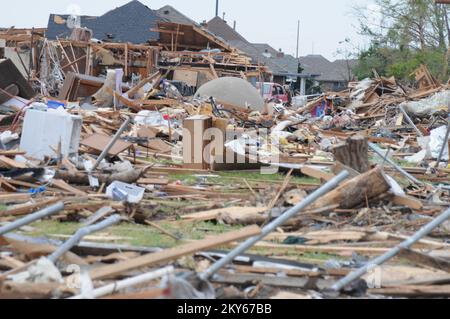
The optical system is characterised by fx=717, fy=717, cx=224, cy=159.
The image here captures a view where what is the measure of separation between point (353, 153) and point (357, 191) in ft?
3.87

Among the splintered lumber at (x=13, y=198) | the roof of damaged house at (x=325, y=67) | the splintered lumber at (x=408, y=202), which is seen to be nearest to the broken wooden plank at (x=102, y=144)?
the splintered lumber at (x=13, y=198)

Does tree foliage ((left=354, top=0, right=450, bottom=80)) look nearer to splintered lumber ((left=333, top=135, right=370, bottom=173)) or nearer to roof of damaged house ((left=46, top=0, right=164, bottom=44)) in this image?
roof of damaged house ((left=46, top=0, right=164, bottom=44))

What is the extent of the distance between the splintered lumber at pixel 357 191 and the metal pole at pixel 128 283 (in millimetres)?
3380

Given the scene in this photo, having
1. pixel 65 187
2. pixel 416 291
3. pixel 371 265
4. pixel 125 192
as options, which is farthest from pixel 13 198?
pixel 416 291

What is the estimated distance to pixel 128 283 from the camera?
452 cm

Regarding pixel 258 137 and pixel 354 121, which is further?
pixel 354 121

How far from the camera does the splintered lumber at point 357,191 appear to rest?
7.81 metres

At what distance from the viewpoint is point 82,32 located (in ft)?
107

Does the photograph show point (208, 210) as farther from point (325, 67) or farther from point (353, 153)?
point (325, 67)

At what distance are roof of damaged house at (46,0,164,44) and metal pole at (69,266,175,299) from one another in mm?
43805

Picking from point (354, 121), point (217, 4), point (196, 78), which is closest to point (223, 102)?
point (354, 121)
